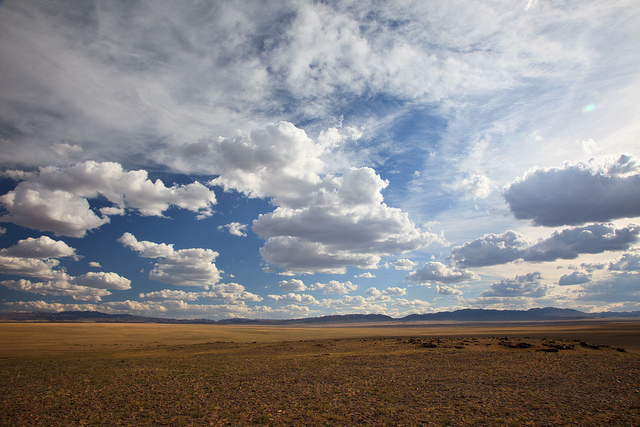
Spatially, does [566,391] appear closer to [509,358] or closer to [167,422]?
[509,358]

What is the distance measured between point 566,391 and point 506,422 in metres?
8.29

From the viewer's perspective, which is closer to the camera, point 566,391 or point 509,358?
point 566,391

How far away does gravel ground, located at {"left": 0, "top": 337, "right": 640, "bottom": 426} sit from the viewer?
15297 mm

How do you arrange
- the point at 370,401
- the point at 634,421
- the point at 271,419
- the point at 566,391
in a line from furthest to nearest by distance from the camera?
the point at 566,391 → the point at 370,401 → the point at 271,419 → the point at 634,421

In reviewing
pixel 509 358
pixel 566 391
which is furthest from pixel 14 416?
pixel 509 358

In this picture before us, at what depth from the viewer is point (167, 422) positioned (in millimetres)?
15047

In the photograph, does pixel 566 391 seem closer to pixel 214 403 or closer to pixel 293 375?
pixel 293 375

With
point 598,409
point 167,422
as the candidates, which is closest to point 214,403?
point 167,422

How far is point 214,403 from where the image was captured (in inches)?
707

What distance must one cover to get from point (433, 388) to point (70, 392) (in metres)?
23.0

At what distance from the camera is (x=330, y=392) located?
20.1 m

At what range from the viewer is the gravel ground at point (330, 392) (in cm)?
1530

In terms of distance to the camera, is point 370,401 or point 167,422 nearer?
point 167,422

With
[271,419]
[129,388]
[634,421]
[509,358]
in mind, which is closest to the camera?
[634,421]
